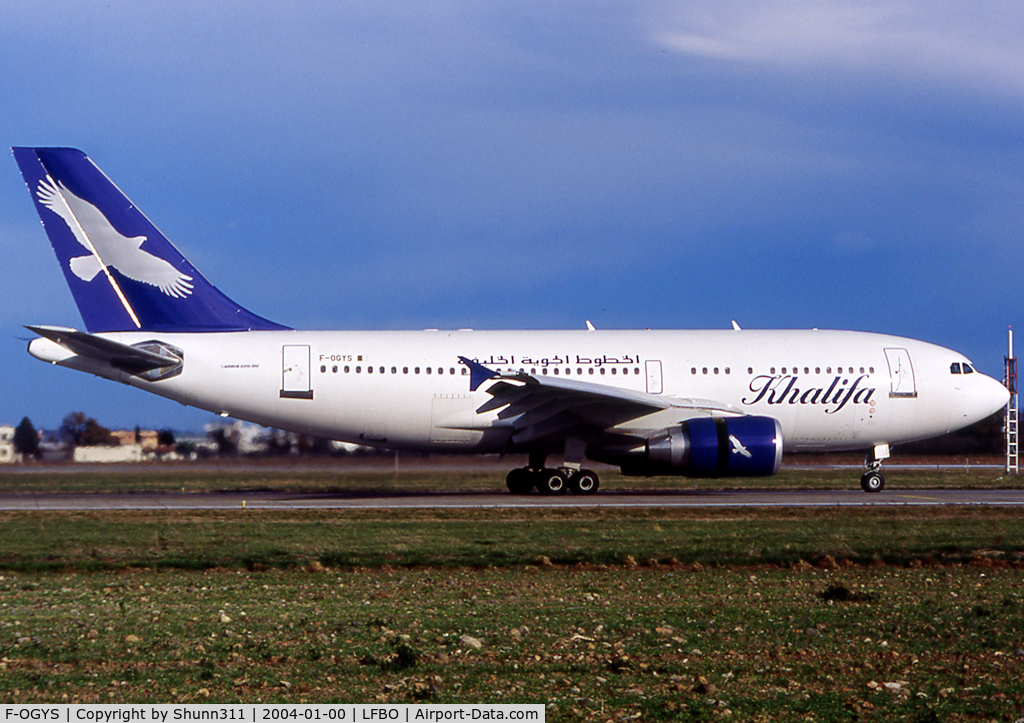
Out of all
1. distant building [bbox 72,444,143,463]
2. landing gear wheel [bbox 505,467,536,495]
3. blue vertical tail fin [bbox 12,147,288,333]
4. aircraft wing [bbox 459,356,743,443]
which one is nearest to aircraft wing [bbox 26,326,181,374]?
blue vertical tail fin [bbox 12,147,288,333]

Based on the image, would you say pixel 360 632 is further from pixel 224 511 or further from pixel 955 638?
pixel 224 511

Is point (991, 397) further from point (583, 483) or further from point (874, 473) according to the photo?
point (583, 483)

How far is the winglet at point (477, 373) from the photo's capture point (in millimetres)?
21391

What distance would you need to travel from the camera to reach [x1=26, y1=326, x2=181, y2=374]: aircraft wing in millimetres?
20469

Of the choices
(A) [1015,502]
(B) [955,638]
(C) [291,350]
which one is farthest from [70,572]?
(A) [1015,502]

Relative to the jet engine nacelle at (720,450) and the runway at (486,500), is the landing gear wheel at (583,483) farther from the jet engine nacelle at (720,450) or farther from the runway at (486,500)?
the jet engine nacelle at (720,450)

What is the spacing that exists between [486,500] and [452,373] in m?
3.05

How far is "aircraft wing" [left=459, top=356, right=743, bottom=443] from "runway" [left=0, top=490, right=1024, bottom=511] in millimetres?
1590

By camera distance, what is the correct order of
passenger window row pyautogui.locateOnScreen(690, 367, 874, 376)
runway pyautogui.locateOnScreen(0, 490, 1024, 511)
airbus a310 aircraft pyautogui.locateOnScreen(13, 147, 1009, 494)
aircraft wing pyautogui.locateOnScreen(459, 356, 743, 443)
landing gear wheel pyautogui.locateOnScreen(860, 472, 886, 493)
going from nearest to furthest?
runway pyautogui.locateOnScreen(0, 490, 1024, 511) → aircraft wing pyautogui.locateOnScreen(459, 356, 743, 443) → airbus a310 aircraft pyautogui.locateOnScreen(13, 147, 1009, 494) → passenger window row pyautogui.locateOnScreen(690, 367, 874, 376) → landing gear wheel pyautogui.locateOnScreen(860, 472, 886, 493)

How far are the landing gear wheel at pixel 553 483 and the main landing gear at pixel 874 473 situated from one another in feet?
22.7

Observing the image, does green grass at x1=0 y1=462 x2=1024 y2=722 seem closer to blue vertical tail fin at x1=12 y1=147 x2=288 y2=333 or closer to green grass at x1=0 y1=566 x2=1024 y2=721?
green grass at x1=0 y1=566 x2=1024 y2=721

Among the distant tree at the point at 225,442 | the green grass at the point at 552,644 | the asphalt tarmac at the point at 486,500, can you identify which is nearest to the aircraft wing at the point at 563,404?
the asphalt tarmac at the point at 486,500

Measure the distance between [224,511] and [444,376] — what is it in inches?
239

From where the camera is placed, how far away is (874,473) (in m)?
24.0
